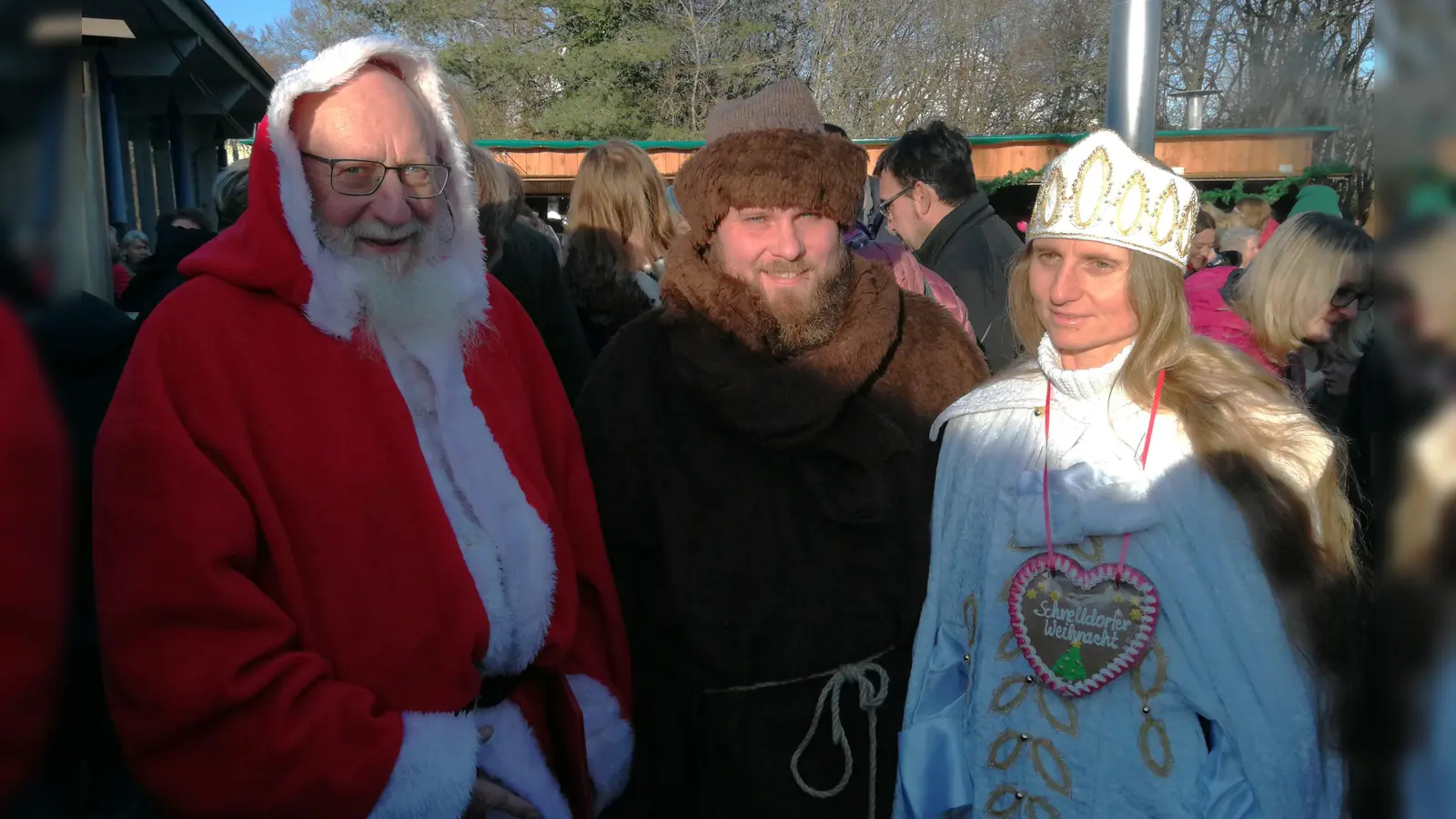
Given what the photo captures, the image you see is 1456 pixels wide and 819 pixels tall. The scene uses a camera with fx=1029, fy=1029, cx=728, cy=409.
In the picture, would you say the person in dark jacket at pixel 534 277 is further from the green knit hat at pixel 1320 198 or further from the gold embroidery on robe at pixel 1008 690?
the green knit hat at pixel 1320 198

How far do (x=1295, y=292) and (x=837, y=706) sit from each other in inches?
79.4

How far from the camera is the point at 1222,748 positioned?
1.75m

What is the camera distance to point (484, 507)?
1941 mm

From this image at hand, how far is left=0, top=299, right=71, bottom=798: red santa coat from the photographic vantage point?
1.41 feet

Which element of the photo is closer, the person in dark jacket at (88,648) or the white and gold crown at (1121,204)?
the person in dark jacket at (88,648)

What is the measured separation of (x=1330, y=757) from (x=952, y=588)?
687 millimetres

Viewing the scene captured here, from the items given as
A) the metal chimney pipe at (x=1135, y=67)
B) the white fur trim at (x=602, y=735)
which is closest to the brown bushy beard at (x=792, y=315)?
the white fur trim at (x=602, y=735)

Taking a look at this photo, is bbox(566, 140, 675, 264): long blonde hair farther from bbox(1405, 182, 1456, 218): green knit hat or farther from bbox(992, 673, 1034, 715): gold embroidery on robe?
bbox(1405, 182, 1456, 218): green knit hat

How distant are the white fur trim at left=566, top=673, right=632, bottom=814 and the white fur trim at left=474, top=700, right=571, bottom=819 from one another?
0.13 m

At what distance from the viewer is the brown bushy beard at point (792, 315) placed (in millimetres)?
2395

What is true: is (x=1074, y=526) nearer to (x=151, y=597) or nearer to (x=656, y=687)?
(x=656, y=687)

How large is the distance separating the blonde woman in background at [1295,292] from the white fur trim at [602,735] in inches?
83.2

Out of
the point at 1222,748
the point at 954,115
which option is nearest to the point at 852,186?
the point at 1222,748

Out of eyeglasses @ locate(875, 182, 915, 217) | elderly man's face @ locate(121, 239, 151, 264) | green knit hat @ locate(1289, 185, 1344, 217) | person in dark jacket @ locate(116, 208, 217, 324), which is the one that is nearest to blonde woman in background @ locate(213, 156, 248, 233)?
person in dark jacket @ locate(116, 208, 217, 324)
